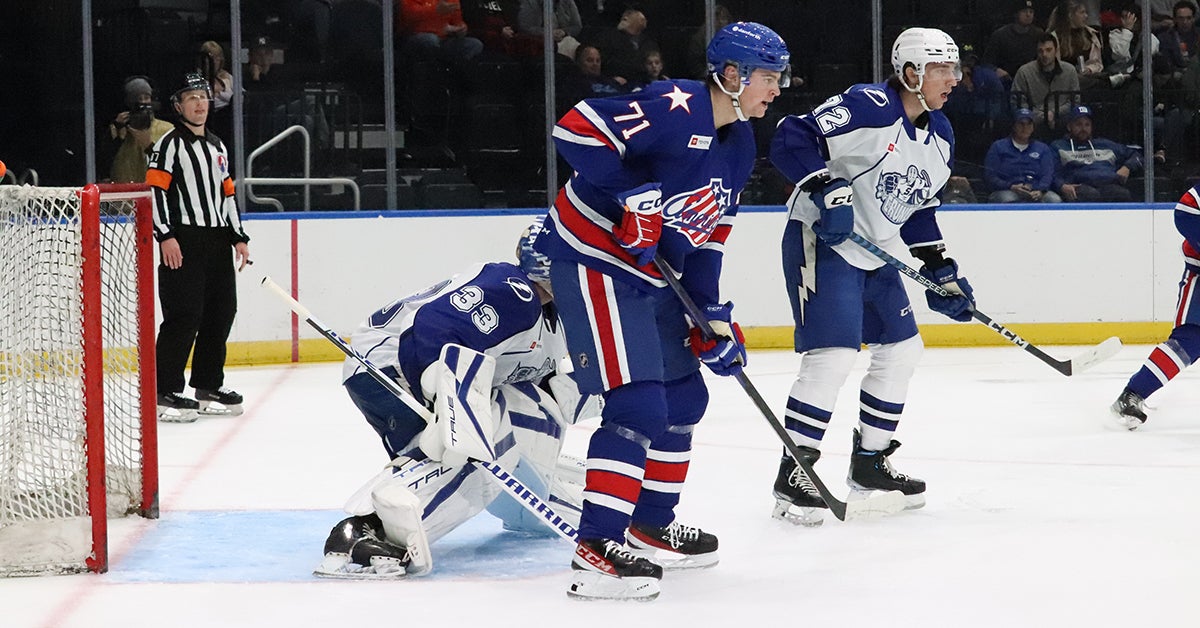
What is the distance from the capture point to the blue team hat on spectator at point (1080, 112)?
7535mm

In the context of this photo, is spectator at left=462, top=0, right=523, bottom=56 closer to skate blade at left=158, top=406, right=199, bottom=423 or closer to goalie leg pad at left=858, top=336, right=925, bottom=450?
skate blade at left=158, top=406, right=199, bottom=423

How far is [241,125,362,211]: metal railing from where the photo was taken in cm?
679

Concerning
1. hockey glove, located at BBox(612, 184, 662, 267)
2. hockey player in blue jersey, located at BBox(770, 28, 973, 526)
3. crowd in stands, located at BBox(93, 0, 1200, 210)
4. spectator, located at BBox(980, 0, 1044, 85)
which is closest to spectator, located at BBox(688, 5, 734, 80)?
crowd in stands, located at BBox(93, 0, 1200, 210)

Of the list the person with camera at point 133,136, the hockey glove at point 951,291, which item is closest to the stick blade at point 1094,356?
the hockey glove at point 951,291

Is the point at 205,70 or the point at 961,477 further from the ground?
the point at 205,70

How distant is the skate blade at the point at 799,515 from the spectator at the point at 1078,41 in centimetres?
491

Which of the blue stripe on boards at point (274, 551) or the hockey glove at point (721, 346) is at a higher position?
the hockey glove at point (721, 346)

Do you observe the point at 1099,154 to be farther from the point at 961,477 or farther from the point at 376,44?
the point at 961,477

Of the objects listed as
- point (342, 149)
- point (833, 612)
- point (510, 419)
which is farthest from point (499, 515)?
point (342, 149)

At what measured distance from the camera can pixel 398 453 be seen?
10.2ft

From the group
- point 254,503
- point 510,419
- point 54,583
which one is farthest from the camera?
point 254,503

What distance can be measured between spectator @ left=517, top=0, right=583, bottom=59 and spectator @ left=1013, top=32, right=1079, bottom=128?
7.23 feet

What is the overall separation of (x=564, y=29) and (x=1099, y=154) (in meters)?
2.67

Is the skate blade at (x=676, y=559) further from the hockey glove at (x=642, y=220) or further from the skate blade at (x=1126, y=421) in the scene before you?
the skate blade at (x=1126, y=421)
